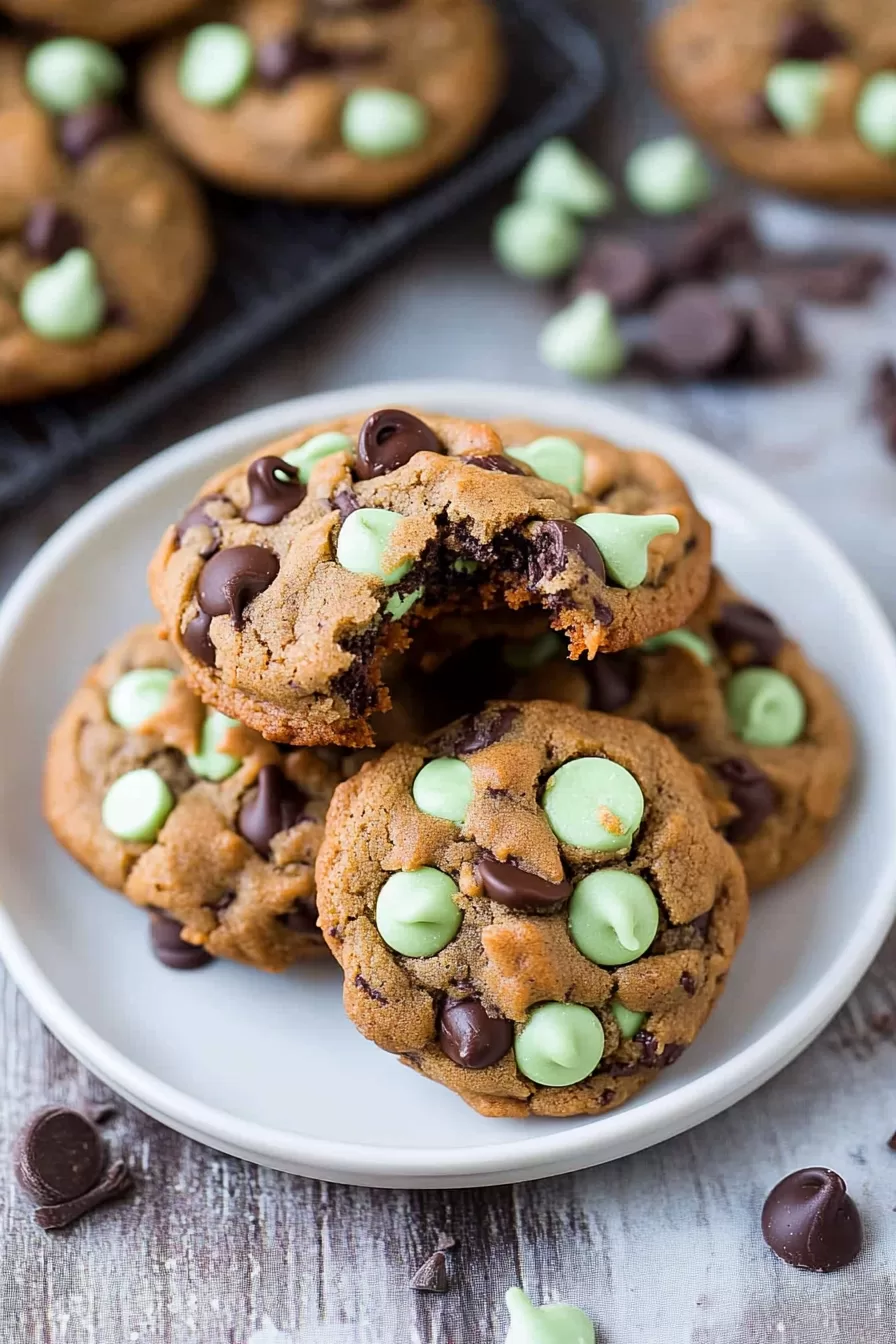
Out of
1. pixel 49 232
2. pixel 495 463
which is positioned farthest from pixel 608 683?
pixel 49 232

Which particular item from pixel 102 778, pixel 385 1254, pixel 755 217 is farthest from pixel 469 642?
pixel 755 217

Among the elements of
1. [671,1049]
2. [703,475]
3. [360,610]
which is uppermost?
[360,610]

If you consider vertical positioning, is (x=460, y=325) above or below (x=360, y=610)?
below

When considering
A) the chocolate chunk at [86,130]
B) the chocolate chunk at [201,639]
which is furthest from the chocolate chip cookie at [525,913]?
the chocolate chunk at [86,130]

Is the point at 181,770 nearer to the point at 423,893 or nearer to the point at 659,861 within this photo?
the point at 423,893

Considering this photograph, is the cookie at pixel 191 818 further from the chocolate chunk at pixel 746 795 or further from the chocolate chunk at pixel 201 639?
the chocolate chunk at pixel 746 795

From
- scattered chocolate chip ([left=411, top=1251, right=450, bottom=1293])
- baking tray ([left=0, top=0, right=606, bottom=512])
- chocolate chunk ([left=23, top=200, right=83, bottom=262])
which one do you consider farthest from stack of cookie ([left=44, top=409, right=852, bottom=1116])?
chocolate chunk ([left=23, top=200, right=83, bottom=262])
